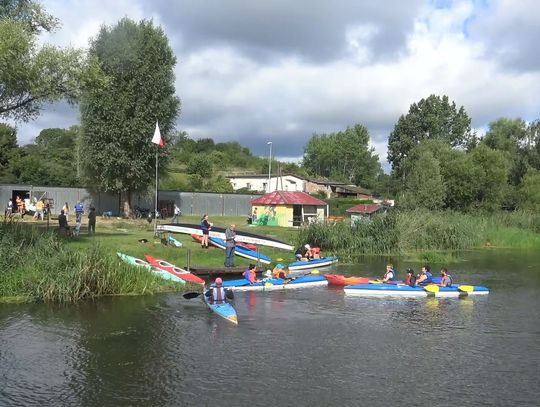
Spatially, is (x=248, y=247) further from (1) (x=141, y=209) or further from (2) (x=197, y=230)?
(1) (x=141, y=209)

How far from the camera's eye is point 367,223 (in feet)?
134

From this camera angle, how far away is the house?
85.5 metres

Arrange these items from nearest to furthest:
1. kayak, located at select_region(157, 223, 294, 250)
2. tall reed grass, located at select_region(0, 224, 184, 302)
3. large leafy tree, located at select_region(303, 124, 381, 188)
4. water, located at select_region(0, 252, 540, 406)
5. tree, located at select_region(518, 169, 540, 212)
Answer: water, located at select_region(0, 252, 540, 406) → tall reed grass, located at select_region(0, 224, 184, 302) → kayak, located at select_region(157, 223, 294, 250) → tree, located at select_region(518, 169, 540, 212) → large leafy tree, located at select_region(303, 124, 381, 188)

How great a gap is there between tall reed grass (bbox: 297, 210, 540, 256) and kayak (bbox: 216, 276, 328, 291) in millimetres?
11133

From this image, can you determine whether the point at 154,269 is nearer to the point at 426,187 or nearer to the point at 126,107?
the point at 126,107

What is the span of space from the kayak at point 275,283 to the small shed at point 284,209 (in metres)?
24.5

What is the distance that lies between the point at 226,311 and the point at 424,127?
76.7 metres

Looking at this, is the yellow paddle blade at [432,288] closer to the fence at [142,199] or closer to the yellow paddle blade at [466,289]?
the yellow paddle blade at [466,289]

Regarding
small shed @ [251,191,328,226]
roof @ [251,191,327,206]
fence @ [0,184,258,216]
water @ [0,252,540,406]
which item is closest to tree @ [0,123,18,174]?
fence @ [0,184,258,216]

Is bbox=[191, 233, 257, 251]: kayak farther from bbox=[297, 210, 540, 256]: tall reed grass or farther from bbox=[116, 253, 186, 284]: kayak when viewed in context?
bbox=[116, 253, 186, 284]: kayak

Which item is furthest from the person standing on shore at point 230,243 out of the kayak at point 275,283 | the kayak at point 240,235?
the kayak at point 240,235

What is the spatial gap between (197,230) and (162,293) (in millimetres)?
11943

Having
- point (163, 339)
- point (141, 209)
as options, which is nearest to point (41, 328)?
point (163, 339)

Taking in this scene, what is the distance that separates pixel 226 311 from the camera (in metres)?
18.3
